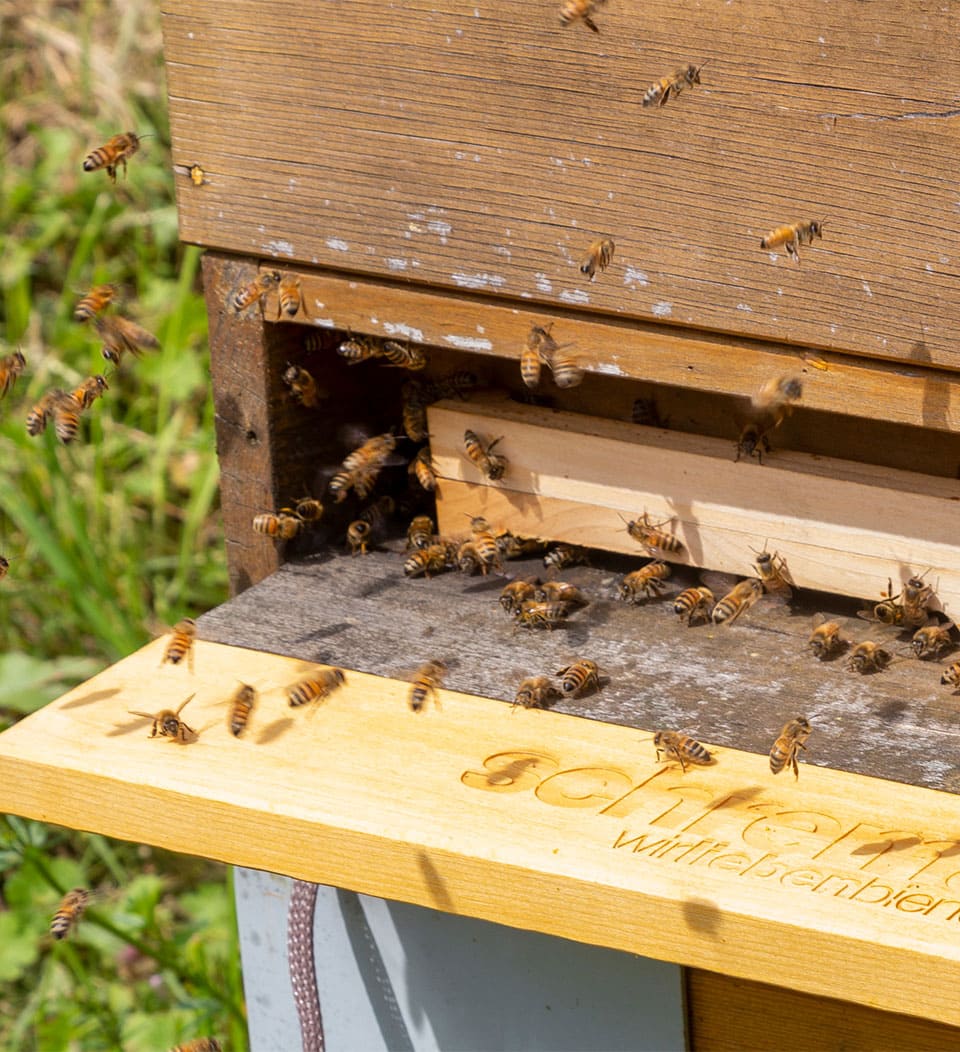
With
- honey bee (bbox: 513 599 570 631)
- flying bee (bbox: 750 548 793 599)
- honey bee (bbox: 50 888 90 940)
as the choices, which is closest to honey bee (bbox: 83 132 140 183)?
honey bee (bbox: 513 599 570 631)

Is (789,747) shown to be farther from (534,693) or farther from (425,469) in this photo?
(425,469)

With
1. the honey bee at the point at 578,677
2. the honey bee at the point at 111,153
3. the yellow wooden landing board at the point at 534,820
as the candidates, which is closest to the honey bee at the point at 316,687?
the yellow wooden landing board at the point at 534,820

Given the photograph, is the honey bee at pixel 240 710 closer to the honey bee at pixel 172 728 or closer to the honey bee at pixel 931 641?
the honey bee at pixel 172 728

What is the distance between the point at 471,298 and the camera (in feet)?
9.40

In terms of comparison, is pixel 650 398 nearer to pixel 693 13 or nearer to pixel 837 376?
pixel 837 376

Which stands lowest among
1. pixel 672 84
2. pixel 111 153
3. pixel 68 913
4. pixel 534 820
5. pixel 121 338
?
pixel 68 913

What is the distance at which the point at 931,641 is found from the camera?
277cm

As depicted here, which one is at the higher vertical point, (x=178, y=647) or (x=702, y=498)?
(x=702, y=498)

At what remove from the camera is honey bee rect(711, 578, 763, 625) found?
2924 millimetres

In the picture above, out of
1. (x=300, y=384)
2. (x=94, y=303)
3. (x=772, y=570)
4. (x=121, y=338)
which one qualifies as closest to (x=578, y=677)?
(x=772, y=570)

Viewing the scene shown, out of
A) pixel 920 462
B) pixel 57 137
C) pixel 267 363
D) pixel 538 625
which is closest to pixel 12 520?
pixel 57 137

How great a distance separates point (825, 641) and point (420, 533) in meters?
0.98

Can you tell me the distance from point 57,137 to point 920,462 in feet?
17.2

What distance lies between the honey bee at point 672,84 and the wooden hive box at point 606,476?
24 millimetres
